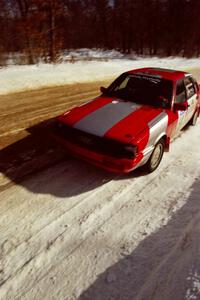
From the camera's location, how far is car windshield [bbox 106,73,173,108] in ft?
16.0

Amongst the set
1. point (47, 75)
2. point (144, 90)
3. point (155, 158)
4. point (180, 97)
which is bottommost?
point (155, 158)

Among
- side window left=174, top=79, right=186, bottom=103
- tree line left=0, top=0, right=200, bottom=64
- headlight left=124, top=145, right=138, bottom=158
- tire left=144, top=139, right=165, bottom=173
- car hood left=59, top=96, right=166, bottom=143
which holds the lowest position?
tire left=144, top=139, right=165, bottom=173

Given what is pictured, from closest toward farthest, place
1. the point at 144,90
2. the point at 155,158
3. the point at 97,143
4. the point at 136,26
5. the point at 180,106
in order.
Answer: the point at 97,143 → the point at 155,158 → the point at 180,106 → the point at 144,90 → the point at 136,26

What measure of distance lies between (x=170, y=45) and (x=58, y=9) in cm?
2026

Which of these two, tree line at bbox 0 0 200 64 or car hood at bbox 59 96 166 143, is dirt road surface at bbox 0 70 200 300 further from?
tree line at bbox 0 0 200 64

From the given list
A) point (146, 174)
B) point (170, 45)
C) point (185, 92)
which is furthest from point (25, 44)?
point (170, 45)

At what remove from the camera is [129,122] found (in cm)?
421

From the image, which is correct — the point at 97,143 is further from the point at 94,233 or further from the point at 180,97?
the point at 180,97

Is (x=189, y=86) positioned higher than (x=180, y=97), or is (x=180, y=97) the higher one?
(x=189, y=86)

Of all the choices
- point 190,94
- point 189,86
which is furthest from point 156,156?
point 189,86

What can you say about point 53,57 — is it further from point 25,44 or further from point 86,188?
point 86,188

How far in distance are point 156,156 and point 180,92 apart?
5.60 feet

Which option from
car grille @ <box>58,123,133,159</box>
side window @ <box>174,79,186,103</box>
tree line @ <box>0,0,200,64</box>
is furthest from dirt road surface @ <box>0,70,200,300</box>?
tree line @ <box>0,0,200,64</box>

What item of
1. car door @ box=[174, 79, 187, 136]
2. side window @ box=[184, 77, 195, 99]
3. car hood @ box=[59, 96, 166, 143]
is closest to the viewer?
car hood @ box=[59, 96, 166, 143]
